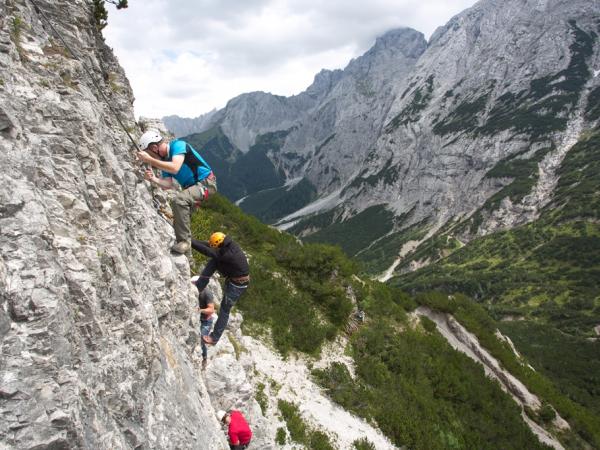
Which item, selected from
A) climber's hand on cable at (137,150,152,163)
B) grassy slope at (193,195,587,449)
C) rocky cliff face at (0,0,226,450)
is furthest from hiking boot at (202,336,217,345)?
grassy slope at (193,195,587,449)

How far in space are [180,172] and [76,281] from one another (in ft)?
15.3

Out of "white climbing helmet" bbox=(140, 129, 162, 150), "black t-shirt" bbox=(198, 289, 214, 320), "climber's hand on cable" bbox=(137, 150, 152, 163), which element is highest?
"white climbing helmet" bbox=(140, 129, 162, 150)

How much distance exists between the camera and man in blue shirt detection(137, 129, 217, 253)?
8648 mm

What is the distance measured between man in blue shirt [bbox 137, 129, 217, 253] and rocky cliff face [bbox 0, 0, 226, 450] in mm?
669

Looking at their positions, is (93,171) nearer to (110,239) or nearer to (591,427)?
(110,239)

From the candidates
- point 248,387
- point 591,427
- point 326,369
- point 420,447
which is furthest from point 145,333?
point 591,427

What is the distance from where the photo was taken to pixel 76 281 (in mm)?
5676

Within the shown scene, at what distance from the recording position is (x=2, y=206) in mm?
4777

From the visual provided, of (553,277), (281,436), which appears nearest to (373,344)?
(281,436)

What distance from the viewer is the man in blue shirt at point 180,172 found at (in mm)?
8648

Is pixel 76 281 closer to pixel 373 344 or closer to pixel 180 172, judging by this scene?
pixel 180 172

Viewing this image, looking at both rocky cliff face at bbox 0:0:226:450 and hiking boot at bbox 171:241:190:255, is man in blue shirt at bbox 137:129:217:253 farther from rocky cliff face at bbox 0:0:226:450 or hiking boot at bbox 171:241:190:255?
rocky cliff face at bbox 0:0:226:450

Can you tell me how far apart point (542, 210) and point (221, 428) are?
179 m

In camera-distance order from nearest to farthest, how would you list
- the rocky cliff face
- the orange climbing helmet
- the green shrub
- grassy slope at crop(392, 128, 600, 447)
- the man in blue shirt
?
the rocky cliff face, the man in blue shirt, the orange climbing helmet, the green shrub, grassy slope at crop(392, 128, 600, 447)
